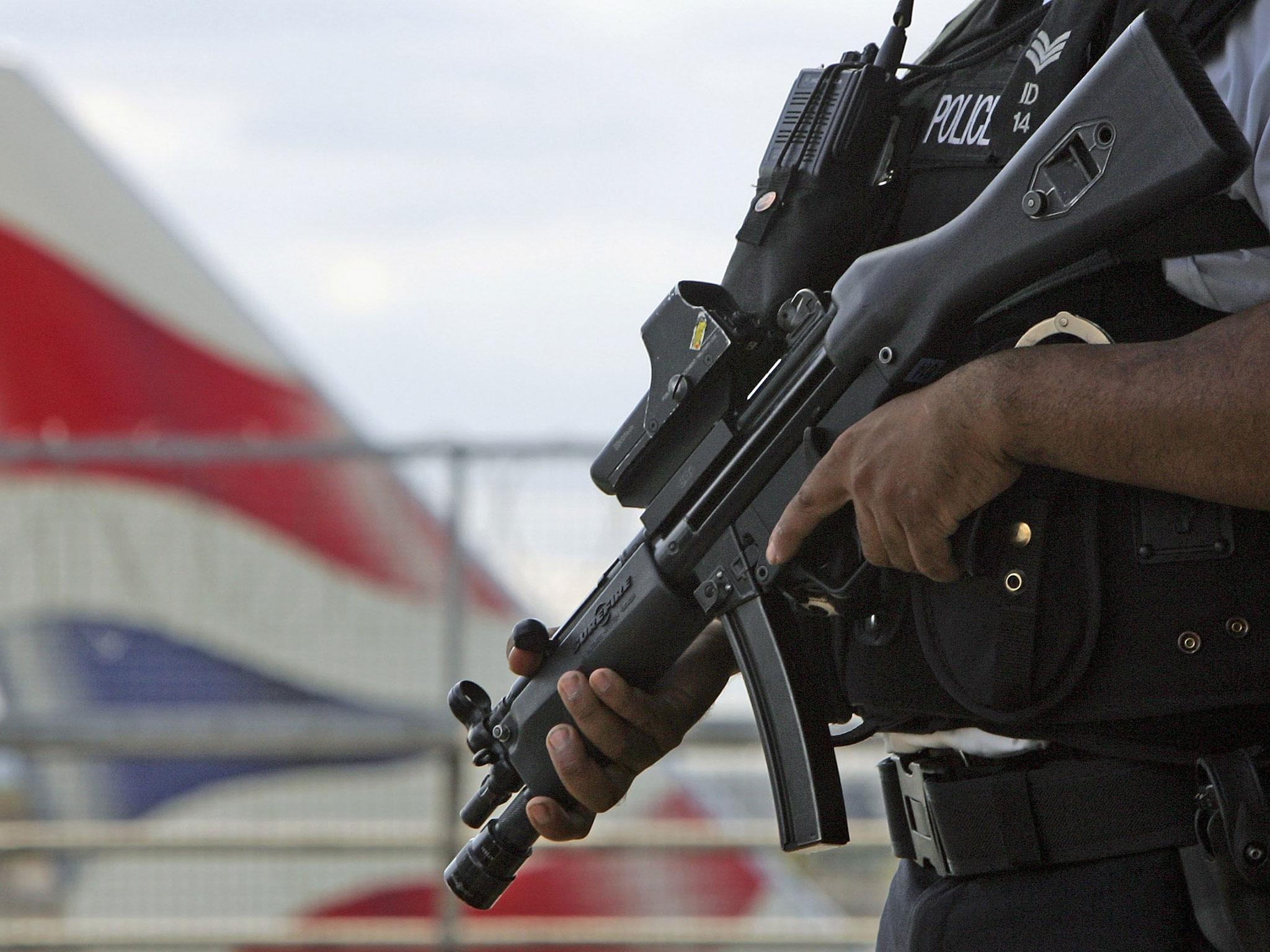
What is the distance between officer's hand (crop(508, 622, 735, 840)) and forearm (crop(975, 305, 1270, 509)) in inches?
23.1

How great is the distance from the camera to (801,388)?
A: 146 cm

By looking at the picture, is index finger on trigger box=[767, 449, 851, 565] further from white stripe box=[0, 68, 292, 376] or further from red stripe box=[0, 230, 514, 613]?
white stripe box=[0, 68, 292, 376]

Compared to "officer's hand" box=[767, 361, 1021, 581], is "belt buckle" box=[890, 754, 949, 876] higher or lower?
lower

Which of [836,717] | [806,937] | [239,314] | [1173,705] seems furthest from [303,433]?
Result: [1173,705]

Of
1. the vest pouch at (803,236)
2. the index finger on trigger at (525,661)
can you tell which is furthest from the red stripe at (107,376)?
the vest pouch at (803,236)

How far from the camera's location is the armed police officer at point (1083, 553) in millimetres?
1149

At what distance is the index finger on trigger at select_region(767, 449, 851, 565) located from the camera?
131 cm

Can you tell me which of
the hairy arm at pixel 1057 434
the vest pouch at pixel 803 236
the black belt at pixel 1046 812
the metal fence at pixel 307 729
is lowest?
the metal fence at pixel 307 729

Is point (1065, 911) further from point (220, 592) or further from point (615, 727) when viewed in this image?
point (220, 592)

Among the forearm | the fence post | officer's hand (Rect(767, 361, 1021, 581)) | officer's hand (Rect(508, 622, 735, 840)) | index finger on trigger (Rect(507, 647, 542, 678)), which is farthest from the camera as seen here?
the fence post

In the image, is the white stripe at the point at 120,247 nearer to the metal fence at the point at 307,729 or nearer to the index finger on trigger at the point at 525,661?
the metal fence at the point at 307,729

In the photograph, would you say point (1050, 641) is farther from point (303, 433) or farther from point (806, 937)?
point (303, 433)

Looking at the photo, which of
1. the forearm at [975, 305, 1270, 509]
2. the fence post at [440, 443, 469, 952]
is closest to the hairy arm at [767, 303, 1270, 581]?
the forearm at [975, 305, 1270, 509]

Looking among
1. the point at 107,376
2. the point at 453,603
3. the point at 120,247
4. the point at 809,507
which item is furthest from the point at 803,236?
the point at 120,247
